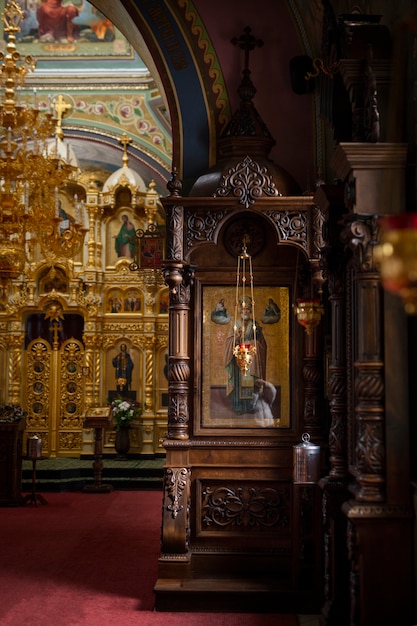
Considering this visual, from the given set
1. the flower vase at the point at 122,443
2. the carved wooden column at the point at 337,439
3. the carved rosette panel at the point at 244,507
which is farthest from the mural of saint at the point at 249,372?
the flower vase at the point at 122,443

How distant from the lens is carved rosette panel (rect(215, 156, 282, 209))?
6469 mm

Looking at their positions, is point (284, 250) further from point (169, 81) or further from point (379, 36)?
→ point (379, 36)

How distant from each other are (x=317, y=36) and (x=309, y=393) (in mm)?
2905

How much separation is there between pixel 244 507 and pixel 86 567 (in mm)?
1770

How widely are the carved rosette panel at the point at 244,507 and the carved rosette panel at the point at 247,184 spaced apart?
2276mm

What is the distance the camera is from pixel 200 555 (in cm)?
662

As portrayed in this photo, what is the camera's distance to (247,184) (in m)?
6.49

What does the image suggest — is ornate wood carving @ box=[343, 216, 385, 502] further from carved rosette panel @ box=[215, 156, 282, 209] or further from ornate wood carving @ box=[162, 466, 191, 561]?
ornate wood carving @ box=[162, 466, 191, 561]

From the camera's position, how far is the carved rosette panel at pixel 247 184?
6469 millimetres

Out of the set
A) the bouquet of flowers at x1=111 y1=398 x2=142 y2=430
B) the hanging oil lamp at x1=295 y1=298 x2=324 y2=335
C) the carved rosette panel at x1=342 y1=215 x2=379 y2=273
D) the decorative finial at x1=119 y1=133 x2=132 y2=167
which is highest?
the decorative finial at x1=119 y1=133 x2=132 y2=167

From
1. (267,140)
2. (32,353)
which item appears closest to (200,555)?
(267,140)

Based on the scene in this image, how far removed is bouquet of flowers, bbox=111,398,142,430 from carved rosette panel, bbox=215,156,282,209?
795 centimetres

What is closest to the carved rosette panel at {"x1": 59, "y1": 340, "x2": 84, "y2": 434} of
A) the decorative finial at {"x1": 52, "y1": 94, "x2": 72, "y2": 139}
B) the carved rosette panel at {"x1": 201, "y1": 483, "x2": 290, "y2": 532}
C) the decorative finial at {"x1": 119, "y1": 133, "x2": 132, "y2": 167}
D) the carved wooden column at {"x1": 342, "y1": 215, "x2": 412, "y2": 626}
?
the decorative finial at {"x1": 119, "y1": 133, "x2": 132, "y2": 167}

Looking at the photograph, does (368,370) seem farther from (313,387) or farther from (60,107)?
(60,107)
